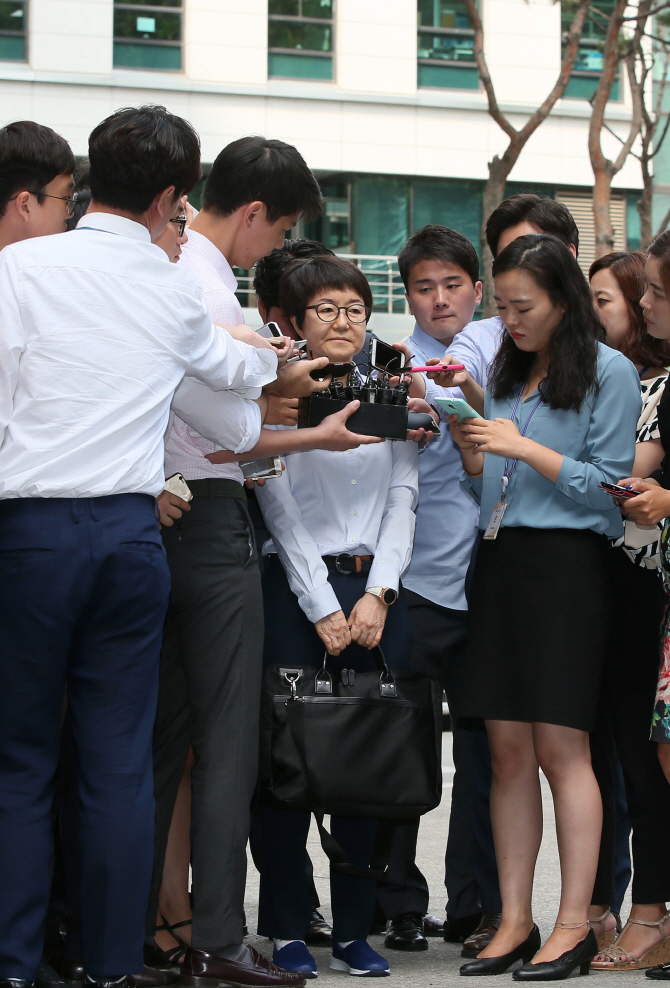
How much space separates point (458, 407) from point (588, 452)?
0.43m

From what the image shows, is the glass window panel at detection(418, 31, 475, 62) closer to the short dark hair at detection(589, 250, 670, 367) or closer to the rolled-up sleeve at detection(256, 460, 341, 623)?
the short dark hair at detection(589, 250, 670, 367)

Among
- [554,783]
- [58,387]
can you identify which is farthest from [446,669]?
[58,387]

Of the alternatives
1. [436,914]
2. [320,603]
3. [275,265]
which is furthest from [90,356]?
[436,914]

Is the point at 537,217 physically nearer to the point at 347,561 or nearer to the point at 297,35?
the point at 347,561

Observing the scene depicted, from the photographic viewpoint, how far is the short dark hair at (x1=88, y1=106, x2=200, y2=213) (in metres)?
2.93

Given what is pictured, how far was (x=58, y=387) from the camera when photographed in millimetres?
2781

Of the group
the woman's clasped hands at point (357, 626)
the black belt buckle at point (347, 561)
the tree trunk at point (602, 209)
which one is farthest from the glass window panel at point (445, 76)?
the woman's clasped hands at point (357, 626)

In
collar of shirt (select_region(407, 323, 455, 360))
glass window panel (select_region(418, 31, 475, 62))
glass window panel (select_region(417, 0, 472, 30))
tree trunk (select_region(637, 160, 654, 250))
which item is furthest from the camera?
glass window panel (select_region(418, 31, 475, 62))

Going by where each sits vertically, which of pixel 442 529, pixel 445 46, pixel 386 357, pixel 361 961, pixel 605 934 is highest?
pixel 445 46

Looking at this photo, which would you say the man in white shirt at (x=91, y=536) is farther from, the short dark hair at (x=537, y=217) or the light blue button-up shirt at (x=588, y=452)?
the short dark hair at (x=537, y=217)

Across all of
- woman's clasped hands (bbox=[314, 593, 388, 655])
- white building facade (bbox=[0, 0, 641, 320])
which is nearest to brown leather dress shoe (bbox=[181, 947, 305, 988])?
woman's clasped hands (bbox=[314, 593, 388, 655])

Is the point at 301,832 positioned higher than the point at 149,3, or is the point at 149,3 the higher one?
the point at 149,3

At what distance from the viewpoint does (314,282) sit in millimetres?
3721

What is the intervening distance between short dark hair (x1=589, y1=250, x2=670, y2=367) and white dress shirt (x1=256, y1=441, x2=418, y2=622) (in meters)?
0.97
